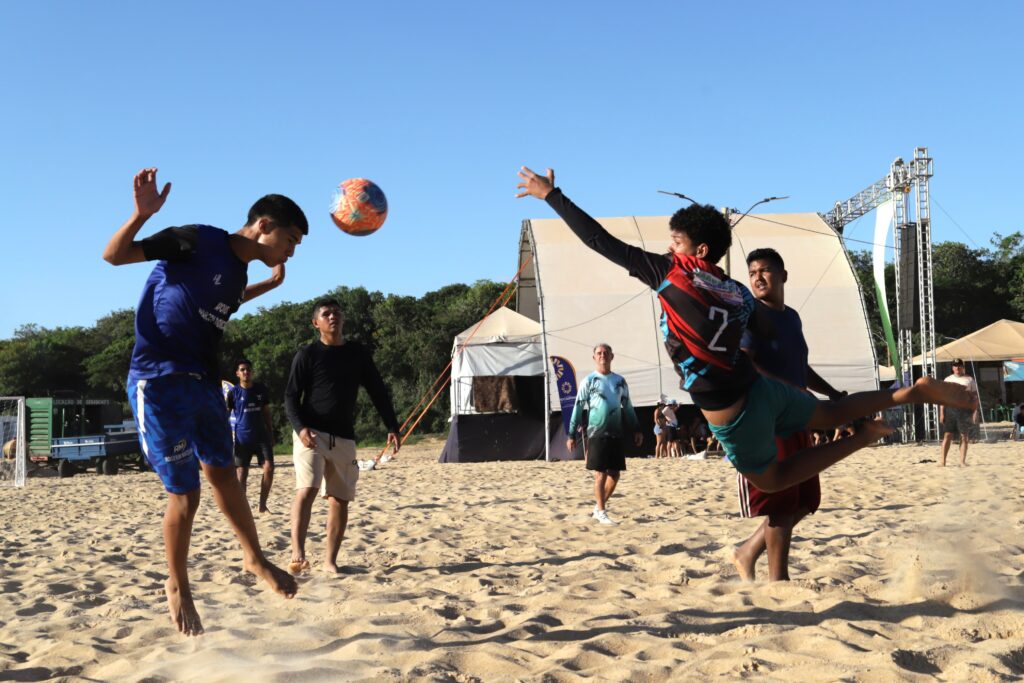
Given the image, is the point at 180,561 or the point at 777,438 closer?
the point at 180,561

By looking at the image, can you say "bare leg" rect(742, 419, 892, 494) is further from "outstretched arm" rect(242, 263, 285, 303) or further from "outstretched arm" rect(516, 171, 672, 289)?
"outstretched arm" rect(242, 263, 285, 303)

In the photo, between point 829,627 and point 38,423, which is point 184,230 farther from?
point 38,423

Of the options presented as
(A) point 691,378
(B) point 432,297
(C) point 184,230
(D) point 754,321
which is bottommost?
(A) point 691,378

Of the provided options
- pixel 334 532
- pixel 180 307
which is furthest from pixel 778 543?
pixel 180 307

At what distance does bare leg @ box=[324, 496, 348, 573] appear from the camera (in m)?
5.32

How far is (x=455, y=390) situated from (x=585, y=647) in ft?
61.0

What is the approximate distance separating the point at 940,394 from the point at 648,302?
18963 mm

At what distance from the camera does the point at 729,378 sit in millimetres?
3549

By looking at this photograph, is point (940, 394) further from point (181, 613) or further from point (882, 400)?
point (181, 613)

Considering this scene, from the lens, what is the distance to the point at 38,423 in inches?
786

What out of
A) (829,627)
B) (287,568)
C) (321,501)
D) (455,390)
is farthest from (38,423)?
(829,627)

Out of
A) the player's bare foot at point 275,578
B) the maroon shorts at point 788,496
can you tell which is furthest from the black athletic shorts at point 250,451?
the maroon shorts at point 788,496

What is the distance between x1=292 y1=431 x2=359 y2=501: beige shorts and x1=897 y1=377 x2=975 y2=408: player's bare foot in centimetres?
314

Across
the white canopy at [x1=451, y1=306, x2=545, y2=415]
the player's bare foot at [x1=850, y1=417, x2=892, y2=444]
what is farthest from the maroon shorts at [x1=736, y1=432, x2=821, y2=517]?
the white canopy at [x1=451, y1=306, x2=545, y2=415]
